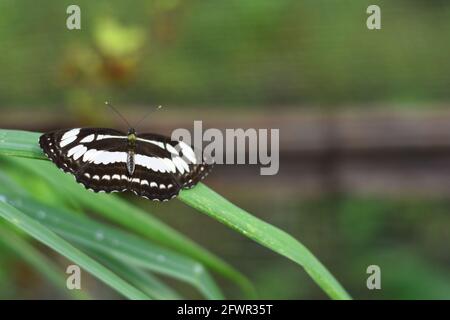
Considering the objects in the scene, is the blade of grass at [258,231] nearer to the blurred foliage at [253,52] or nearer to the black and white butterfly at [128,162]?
the black and white butterfly at [128,162]

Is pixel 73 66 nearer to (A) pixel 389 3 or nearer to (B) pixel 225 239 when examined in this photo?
(B) pixel 225 239

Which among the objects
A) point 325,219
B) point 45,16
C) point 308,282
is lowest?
point 308,282

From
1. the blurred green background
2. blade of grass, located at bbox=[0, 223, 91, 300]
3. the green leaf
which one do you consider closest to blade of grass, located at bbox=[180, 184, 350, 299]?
the green leaf

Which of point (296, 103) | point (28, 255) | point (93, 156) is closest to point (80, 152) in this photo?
point (93, 156)

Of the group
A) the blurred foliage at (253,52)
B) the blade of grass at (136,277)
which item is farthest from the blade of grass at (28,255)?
the blurred foliage at (253,52)
